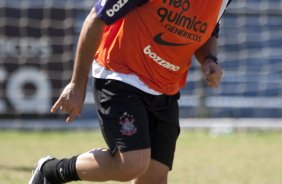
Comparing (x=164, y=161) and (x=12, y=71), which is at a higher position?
(x=164, y=161)

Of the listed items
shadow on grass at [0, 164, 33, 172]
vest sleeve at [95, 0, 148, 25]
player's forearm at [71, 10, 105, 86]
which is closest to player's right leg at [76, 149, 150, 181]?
player's forearm at [71, 10, 105, 86]

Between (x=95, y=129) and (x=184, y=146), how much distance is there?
1.79 m

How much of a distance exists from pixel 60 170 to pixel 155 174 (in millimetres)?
530

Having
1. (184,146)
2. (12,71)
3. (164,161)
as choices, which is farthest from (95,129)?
(164,161)

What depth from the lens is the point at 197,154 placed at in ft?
24.1

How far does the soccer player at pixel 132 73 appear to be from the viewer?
389 centimetres

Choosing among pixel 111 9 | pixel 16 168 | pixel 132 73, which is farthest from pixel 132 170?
pixel 16 168

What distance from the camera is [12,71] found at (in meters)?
9.45

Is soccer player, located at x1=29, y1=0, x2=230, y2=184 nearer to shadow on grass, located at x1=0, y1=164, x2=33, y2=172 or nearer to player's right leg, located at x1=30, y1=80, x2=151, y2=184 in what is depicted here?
player's right leg, located at x1=30, y1=80, x2=151, y2=184

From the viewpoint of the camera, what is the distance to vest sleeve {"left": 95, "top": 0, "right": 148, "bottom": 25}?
3.83m

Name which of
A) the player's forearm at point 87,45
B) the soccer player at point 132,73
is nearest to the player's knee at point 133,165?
the soccer player at point 132,73

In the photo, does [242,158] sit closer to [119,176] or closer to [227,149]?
[227,149]

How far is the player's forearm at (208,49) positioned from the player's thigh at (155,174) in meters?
0.62

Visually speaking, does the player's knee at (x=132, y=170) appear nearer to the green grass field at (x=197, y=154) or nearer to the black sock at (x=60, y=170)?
the black sock at (x=60, y=170)
